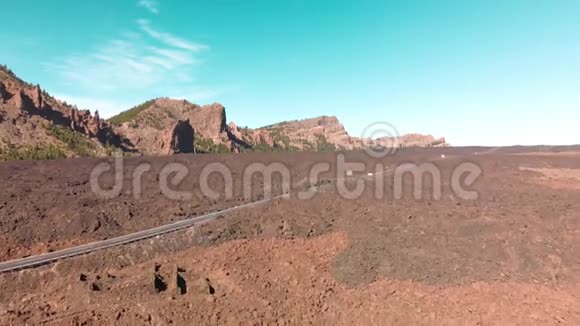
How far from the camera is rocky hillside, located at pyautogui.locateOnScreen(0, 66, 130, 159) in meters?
94.5

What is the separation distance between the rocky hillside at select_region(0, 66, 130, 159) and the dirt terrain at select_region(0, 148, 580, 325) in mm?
55747

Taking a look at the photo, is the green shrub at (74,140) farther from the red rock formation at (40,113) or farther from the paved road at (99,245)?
the paved road at (99,245)

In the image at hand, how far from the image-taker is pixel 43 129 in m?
106

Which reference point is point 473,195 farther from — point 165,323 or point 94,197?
point 94,197

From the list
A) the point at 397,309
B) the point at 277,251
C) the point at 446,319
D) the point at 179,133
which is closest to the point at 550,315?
the point at 446,319

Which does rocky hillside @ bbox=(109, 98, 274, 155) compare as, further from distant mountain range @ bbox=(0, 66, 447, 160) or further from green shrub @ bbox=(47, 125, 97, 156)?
green shrub @ bbox=(47, 125, 97, 156)

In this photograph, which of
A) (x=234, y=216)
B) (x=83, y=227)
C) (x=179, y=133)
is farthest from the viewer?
(x=179, y=133)

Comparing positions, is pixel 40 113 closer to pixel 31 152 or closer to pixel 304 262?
pixel 31 152

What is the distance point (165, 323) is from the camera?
67.5ft

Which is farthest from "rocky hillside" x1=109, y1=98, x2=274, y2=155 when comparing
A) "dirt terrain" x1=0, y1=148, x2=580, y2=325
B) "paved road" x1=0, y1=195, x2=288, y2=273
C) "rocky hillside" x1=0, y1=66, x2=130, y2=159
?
"paved road" x1=0, y1=195, x2=288, y2=273

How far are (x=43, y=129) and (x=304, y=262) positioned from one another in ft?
338

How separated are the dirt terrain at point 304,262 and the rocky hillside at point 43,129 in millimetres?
55747

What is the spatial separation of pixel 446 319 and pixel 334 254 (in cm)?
967

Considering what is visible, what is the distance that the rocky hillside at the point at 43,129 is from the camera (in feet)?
310
